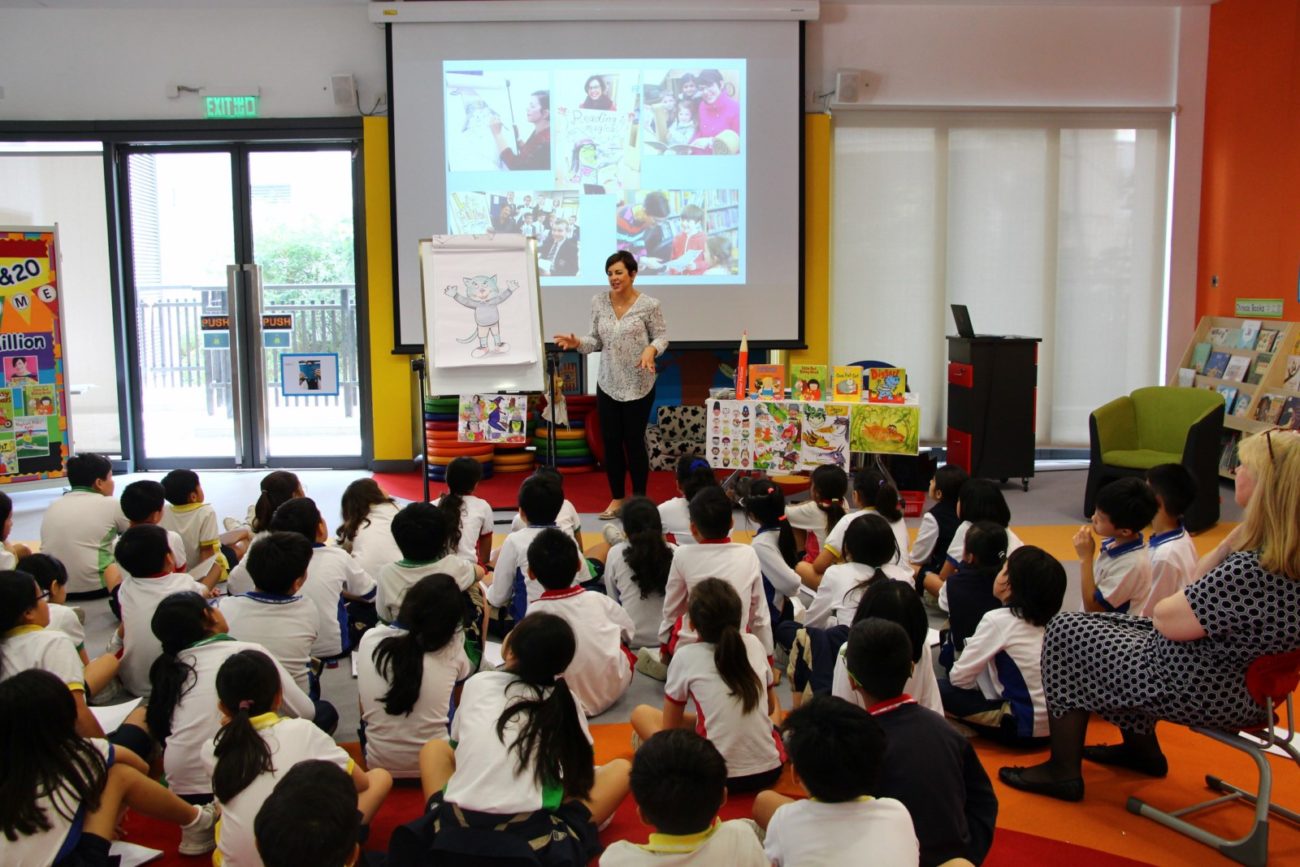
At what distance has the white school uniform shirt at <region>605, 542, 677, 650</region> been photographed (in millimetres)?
3783

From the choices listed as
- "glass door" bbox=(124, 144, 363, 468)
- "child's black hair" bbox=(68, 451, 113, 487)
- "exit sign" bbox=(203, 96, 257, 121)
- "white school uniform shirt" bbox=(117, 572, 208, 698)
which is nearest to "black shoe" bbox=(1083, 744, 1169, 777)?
"white school uniform shirt" bbox=(117, 572, 208, 698)

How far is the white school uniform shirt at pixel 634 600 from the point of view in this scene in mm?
3783

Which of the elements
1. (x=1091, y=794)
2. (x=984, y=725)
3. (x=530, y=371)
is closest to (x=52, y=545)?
(x=530, y=371)

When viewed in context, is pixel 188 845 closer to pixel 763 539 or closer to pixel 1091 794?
pixel 763 539

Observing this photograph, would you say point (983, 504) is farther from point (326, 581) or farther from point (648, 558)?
point (326, 581)

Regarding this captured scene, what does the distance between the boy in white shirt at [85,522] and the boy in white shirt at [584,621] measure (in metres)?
2.27

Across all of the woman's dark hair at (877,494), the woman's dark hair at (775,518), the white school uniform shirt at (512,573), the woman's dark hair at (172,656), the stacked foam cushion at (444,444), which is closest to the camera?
the woman's dark hair at (172,656)

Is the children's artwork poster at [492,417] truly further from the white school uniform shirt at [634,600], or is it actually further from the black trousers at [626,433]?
the white school uniform shirt at [634,600]

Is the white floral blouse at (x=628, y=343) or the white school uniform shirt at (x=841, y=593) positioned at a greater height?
the white floral blouse at (x=628, y=343)

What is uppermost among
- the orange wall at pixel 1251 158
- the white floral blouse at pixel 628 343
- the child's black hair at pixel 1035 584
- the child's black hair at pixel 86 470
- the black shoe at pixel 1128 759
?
the orange wall at pixel 1251 158

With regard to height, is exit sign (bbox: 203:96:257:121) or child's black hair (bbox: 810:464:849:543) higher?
exit sign (bbox: 203:96:257:121)

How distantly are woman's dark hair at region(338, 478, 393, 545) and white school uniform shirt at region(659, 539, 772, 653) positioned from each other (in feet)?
4.30

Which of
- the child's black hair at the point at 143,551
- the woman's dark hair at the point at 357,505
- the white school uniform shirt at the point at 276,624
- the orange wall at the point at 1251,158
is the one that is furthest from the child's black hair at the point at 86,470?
the orange wall at the point at 1251,158

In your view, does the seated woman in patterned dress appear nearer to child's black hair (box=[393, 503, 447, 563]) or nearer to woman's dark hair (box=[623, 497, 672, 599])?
woman's dark hair (box=[623, 497, 672, 599])
